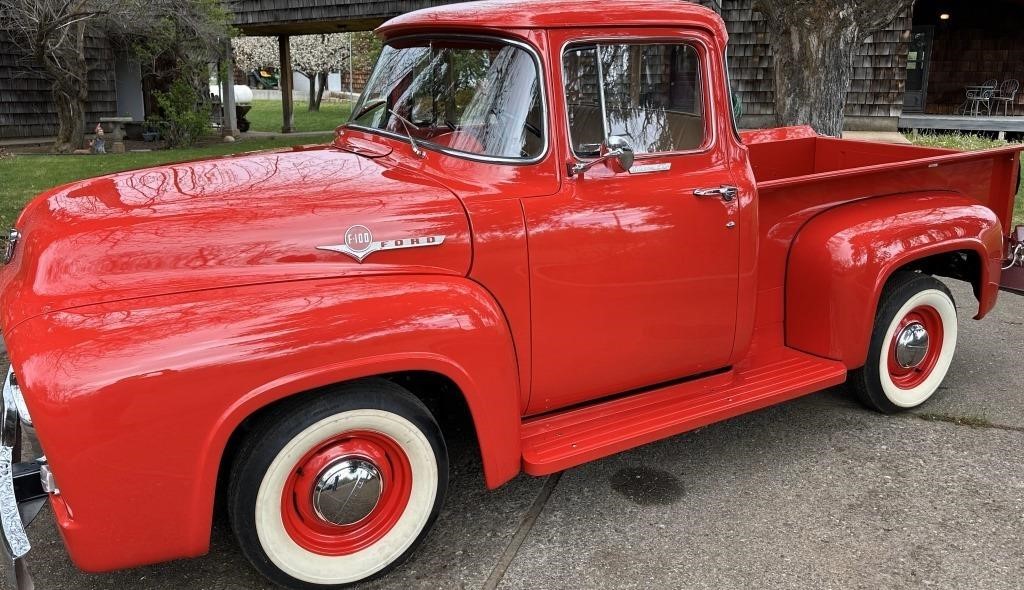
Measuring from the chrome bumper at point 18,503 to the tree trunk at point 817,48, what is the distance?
729 centimetres

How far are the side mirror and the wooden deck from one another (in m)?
14.1

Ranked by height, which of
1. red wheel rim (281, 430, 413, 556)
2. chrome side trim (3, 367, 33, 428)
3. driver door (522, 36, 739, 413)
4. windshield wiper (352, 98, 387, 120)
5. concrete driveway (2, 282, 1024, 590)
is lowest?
concrete driveway (2, 282, 1024, 590)

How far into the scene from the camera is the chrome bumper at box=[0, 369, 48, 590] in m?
2.25

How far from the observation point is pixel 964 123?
49.7 feet

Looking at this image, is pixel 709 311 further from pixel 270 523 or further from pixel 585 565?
pixel 270 523

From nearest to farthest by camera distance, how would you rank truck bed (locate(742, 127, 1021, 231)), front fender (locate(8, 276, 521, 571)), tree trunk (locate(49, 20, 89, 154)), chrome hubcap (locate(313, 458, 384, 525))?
front fender (locate(8, 276, 521, 571))
chrome hubcap (locate(313, 458, 384, 525))
truck bed (locate(742, 127, 1021, 231))
tree trunk (locate(49, 20, 89, 154))

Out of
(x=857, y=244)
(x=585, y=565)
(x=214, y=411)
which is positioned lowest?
(x=585, y=565)

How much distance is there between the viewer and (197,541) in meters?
2.36

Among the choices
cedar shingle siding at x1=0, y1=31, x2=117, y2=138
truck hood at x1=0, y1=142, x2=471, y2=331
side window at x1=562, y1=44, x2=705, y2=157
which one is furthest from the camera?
cedar shingle siding at x1=0, y1=31, x2=117, y2=138

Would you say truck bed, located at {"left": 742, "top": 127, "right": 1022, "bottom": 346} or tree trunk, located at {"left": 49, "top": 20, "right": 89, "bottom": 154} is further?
tree trunk, located at {"left": 49, "top": 20, "right": 89, "bottom": 154}

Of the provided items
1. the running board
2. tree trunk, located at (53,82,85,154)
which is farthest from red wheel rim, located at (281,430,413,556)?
tree trunk, located at (53,82,85,154)

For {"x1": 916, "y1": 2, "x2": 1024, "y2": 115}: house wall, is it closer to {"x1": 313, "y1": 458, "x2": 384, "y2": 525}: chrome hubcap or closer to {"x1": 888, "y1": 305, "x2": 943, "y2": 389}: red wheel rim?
{"x1": 888, "y1": 305, "x2": 943, "y2": 389}: red wheel rim

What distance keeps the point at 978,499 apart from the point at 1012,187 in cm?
191

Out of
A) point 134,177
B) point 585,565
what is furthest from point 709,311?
point 134,177
